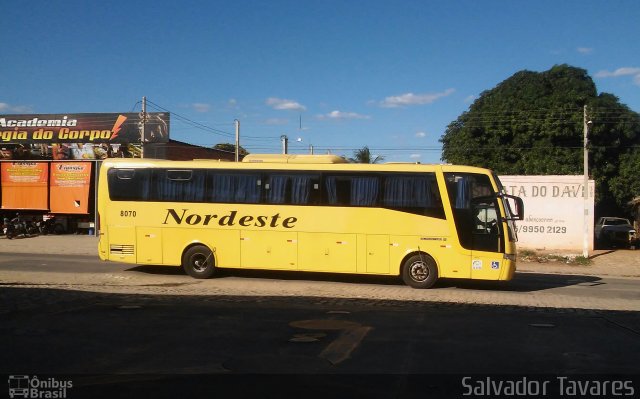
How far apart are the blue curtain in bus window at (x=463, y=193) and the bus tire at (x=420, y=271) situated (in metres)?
1.51

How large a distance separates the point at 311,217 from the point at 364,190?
1532 millimetres

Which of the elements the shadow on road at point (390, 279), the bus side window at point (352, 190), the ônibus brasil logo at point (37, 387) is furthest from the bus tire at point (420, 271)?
the ônibus brasil logo at point (37, 387)

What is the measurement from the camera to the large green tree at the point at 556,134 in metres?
35.4

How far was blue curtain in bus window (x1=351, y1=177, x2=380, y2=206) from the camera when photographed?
14.6 m

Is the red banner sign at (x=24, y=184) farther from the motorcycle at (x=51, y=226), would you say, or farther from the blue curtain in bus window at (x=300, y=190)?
the blue curtain in bus window at (x=300, y=190)

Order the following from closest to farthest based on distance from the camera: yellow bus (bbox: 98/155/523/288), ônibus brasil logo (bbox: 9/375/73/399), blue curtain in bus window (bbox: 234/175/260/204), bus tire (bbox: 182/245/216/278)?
1. ônibus brasil logo (bbox: 9/375/73/399)
2. yellow bus (bbox: 98/155/523/288)
3. blue curtain in bus window (bbox: 234/175/260/204)
4. bus tire (bbox: 182/245/216/278)

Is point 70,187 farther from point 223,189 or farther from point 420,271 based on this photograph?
point 420,271

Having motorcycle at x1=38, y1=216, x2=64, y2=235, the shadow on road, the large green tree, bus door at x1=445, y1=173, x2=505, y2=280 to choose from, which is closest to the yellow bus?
bus door at x1=445, y1=173, x2=505, y2=280

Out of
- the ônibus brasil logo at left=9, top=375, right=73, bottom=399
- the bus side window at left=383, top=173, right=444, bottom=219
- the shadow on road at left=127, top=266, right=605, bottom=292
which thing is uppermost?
the bus side window at left=383, top=173, right=444, bottom=219

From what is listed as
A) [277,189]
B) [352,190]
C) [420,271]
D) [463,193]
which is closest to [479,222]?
[463,193]

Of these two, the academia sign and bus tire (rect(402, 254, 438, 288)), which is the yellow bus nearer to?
bus tire (rect(402, 254, 438, 288))

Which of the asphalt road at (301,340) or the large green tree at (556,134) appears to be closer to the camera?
the asphalt road at (301,340)

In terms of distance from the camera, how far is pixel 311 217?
48.8 ft

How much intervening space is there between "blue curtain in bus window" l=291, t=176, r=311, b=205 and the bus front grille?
4.72 metres
